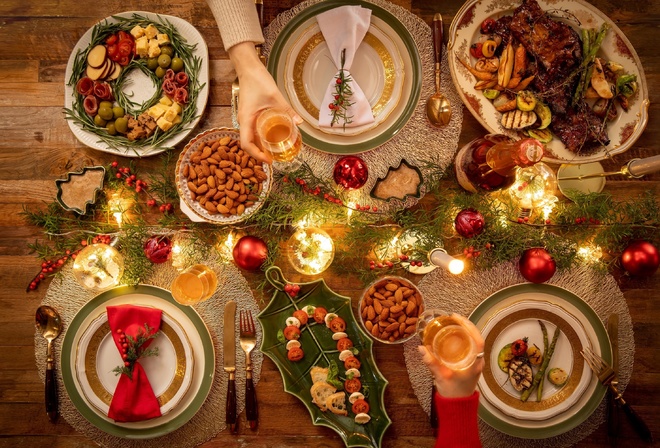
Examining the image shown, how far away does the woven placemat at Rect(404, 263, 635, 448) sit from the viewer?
1.79m

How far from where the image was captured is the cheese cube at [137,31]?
1.77m

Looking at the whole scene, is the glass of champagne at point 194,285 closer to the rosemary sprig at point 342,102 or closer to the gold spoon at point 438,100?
the rosemary sprig at point 342,102

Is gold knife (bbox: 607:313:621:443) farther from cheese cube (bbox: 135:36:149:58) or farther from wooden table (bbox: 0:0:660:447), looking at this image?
cheese cube (bbox: 135:36:149:58)

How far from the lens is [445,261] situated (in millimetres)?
1598

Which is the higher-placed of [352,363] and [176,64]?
[176,64]

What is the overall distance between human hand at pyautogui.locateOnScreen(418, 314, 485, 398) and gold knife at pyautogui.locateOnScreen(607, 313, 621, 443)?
0.63 meters

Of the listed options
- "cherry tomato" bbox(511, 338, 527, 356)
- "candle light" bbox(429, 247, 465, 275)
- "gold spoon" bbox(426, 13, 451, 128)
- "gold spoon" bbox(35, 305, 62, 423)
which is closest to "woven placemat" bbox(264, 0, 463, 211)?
"gold spoon" bbox(426, 13, 451, 128)

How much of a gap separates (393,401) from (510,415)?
422 millimetres

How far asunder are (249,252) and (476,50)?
1109 mm

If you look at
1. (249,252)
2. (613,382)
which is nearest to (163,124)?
(249,252)

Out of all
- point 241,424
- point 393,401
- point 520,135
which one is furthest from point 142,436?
point 520,135

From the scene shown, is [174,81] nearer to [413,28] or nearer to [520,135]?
[413,28]

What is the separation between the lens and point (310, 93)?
1815 mm

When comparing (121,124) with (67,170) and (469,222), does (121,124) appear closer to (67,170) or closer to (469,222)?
(67,170)
